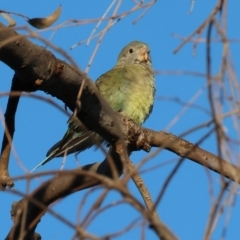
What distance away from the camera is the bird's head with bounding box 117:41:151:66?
21.5ft

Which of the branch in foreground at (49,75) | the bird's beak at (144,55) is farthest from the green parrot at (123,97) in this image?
the branch in foreground at (49,75)

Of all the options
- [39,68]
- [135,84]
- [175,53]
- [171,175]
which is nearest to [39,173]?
[171,175]

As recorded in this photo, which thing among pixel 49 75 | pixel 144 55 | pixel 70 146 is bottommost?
pixel 49 75

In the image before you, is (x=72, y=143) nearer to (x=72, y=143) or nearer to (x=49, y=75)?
(x=72, y=143)

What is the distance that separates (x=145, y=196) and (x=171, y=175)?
1.54 metres

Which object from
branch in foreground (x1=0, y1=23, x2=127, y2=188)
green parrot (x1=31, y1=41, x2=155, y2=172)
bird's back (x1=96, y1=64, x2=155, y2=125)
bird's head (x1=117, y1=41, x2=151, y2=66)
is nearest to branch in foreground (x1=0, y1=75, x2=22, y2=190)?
branch in foreground (x1=0, y1=23, x2=127, y2=188)

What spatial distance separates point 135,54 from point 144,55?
4.5 inches

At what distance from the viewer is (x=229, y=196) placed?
5.08 ft

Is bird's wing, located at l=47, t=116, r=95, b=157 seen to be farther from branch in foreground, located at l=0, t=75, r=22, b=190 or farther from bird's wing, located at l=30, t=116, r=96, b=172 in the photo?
branch in foreground, located at l=0, t=75, r=22, b=190

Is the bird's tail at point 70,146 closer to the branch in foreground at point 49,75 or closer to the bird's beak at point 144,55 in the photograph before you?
the branch in foreground at point 49,75

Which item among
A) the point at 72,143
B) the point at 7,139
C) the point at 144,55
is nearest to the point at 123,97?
the point at 72,143

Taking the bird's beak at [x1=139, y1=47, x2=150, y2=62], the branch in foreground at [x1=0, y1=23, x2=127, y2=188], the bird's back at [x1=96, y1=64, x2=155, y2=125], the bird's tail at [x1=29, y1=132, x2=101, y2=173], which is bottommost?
the branch in foreground at [x1=0, y1=23, x2=127, y2=188]

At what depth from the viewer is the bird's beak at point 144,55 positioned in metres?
6.54

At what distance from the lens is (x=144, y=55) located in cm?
658
